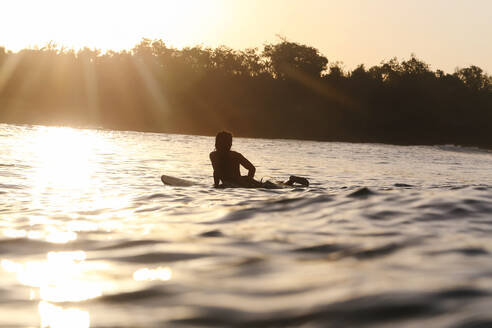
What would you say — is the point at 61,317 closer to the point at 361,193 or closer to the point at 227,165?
the point at 361,193

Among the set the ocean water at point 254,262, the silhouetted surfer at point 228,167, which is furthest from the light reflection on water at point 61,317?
the silhouetted surfer at point 228,167

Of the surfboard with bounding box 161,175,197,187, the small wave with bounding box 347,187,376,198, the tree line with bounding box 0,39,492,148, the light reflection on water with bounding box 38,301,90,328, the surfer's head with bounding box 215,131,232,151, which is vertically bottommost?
the surfboard with bounding box 161,175,197,187

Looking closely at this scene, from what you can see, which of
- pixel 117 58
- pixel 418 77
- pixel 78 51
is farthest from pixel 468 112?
pixel 78 51

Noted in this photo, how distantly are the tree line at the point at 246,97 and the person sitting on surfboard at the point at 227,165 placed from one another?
5167cm

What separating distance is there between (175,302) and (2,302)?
3.00ft

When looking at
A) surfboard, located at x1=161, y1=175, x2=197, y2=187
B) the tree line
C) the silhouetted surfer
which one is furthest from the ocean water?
the tree line

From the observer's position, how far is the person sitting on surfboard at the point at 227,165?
34.8ft

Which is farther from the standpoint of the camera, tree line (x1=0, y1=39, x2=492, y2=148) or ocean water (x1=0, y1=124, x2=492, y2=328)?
tree line (x1=0, y1=39, x2=492, y2=148)

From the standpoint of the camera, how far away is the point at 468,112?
7006cm

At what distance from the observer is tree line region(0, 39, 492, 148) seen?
62.7m

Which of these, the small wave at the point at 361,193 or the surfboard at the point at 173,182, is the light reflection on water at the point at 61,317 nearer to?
the small wave at the point at 361,193

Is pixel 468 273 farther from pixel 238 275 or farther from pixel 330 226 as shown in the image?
pixel 330 226

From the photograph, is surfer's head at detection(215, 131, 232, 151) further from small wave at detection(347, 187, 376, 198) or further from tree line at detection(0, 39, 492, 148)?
tree line at detection(0, 39, 492, 148)

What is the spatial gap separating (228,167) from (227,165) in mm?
42
